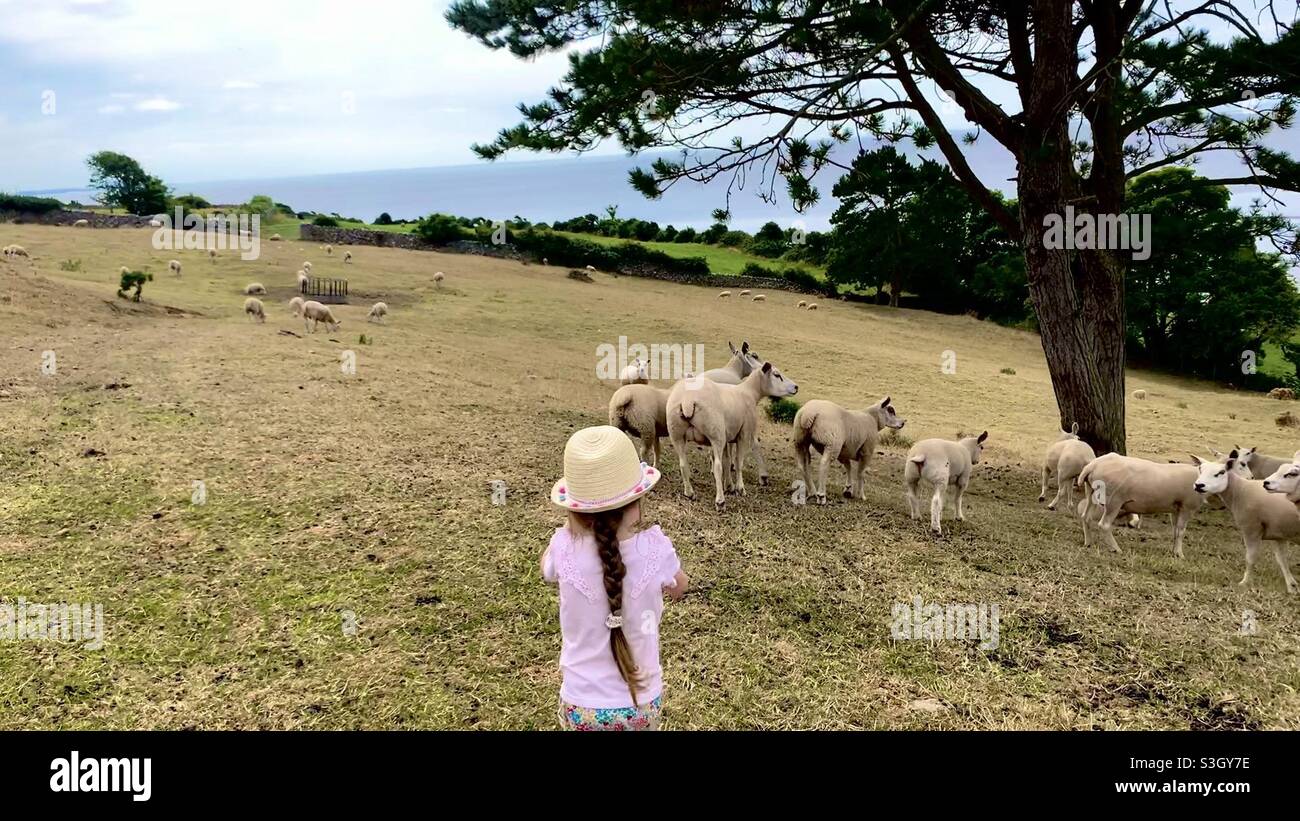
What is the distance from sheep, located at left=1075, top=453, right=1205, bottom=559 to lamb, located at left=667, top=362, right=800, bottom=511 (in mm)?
3947

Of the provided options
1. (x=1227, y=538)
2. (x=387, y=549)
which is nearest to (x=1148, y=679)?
(x=387, y=549)

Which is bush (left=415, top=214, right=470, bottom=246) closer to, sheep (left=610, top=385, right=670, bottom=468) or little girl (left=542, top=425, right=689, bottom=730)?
sheep (left=610, top=385, right=670, bottom=468)

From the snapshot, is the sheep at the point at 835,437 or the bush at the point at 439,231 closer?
the sheep at the point at 835,437

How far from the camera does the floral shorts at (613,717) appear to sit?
3439 millimetres

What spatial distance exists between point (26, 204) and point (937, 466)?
54392 mm

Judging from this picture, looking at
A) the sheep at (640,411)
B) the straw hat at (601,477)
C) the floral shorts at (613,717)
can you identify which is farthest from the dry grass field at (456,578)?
the straw hat at (601,477)

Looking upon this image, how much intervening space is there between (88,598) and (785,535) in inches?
238

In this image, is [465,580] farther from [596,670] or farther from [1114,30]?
[1114,30]

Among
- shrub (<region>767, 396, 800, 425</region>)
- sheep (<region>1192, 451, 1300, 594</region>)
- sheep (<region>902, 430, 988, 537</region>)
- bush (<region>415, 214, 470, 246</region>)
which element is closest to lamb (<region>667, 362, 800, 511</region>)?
sheep (<region>902, 430, 988, 537</region>)

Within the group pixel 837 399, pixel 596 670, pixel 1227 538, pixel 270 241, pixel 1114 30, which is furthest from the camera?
pixel 270 241

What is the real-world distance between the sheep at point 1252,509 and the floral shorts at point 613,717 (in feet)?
23.5

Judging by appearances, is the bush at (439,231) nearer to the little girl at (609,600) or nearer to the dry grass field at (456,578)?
the dry grass field at (456,578)

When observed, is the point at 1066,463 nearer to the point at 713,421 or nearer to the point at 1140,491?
the point at 1140,491
